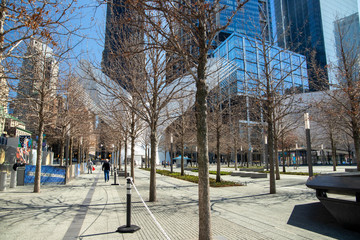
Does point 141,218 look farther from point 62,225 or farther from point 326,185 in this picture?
point 326,185

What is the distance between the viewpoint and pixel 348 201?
16.6ft

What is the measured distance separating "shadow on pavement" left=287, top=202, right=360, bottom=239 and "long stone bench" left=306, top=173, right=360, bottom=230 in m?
0.24

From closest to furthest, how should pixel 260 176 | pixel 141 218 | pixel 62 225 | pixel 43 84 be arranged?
pixel 62 225 → pixel 141 218 → pixel 43 84 → pixel 260 176

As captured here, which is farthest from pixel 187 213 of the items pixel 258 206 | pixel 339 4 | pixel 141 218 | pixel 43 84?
pixel 339 4

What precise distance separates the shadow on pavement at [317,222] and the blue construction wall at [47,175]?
48.0 feet

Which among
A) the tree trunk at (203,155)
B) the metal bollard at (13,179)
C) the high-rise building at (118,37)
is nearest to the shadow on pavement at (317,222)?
the tree trunk at (203,155)

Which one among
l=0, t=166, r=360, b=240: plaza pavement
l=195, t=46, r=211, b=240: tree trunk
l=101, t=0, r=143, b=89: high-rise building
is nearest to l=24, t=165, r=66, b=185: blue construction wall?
l=0, t=166, r=360, b=240: plaza pavement

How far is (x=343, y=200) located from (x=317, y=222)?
1.24 metres

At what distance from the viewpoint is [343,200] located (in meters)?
5.19

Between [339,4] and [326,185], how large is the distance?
167 ft

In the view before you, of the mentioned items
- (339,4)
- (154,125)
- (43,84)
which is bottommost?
(154,125)

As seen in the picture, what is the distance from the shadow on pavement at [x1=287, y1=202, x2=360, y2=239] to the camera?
201 inches

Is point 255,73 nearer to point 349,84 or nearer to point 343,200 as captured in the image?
point 349,84

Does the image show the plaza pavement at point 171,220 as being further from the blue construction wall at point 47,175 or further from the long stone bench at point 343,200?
the blue construction wall at point 47,175
